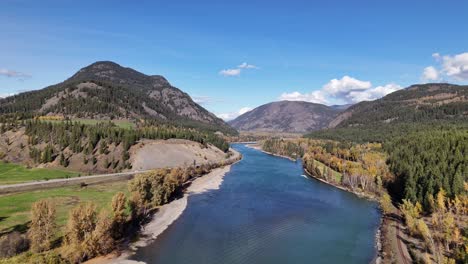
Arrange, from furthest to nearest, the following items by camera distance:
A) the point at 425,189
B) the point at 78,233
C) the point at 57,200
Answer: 1. the point at 425,189
2. the point at 57,200
3. the point at 78,233

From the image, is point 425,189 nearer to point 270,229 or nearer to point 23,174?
point 270,229

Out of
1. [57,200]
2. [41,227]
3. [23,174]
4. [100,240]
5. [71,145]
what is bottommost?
[100,240]

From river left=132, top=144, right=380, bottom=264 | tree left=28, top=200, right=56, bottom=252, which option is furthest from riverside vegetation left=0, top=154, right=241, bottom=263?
river left=132, top=144, right=380, bottom=264

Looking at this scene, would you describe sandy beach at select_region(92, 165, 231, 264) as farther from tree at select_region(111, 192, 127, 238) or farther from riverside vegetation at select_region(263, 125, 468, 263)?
riverside vegetation at select_region(263, 125, 468, 263)

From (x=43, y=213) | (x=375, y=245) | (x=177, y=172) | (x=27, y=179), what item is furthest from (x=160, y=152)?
(x=375, y=245)

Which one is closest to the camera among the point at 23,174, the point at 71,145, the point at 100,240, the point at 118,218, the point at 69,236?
the point at 69,236

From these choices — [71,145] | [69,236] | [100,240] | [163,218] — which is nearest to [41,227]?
[69,236]
